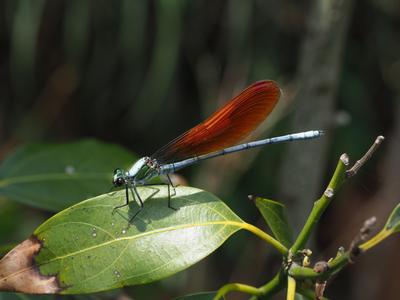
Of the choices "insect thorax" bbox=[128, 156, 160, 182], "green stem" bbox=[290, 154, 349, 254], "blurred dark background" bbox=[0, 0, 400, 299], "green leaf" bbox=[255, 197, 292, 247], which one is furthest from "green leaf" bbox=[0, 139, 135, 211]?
"blurred dark background" bbox=[0, 0, 400, 299]

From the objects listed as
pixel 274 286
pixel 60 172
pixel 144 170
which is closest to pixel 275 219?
pixel 274 286

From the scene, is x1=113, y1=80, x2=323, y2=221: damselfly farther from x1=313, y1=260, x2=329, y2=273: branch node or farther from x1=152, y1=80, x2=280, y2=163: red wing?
x1=313, y1=260, x2=329, y2=273: branch node

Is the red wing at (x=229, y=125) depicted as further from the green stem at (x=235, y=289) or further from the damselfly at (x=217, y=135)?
the green stem at (x=235, y=289)

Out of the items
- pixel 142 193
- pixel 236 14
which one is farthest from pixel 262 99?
pixel 236 14

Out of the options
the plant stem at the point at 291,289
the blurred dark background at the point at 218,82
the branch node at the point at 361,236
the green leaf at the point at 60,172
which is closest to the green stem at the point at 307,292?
the plant stem at the point at 291,289

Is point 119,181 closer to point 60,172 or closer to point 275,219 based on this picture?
point 60,172
